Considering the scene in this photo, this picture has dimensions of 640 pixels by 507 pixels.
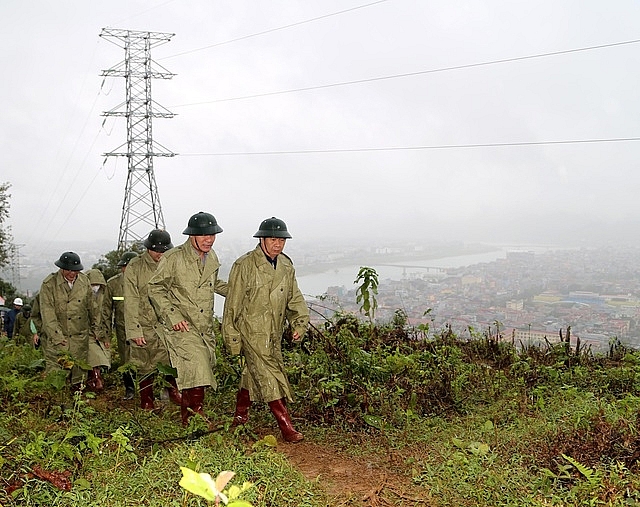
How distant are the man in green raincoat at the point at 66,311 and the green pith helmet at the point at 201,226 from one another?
246 centimetres

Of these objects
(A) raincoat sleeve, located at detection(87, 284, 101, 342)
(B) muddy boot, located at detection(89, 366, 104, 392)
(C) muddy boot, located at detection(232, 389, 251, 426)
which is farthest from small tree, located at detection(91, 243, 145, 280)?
(C) muddy boot, located at detection(232, 389, 251, 426)

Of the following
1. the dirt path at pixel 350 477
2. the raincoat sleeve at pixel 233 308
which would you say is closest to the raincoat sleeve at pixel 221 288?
the raincoat sleeve at pixel 233 308

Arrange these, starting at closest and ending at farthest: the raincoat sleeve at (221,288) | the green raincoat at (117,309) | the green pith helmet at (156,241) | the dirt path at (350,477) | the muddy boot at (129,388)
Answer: the dirt path at (350,477), the raincoat sleeve at (221,288), the green pith helmet at (156,241), the muddy boot at (129,388), the green raincoat at (117,309)

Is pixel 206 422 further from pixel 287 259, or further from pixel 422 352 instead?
pixel 422 352

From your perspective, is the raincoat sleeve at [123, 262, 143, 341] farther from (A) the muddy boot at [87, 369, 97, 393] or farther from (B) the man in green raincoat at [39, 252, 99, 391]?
(A) the muddy boot at [87, 369, 97, 393]

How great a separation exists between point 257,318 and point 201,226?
1.01 m

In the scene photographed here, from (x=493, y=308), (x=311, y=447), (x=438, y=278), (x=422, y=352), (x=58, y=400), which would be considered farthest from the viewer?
(x=438, y=278)

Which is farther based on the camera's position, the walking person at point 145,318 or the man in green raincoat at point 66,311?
the man in green raincoat at point 66,311

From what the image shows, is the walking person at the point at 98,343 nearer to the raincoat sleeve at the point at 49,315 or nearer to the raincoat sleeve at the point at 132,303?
the raincoat sleeve at the point at 49,315

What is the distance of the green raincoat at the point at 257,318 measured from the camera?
5.55 metres

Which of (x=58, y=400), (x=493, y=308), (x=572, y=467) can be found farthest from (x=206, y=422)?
(x=493, y=308)

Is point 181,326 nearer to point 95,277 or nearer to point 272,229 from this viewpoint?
point 272,229

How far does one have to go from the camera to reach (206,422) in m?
5.30

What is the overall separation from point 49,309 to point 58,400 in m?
1.56
